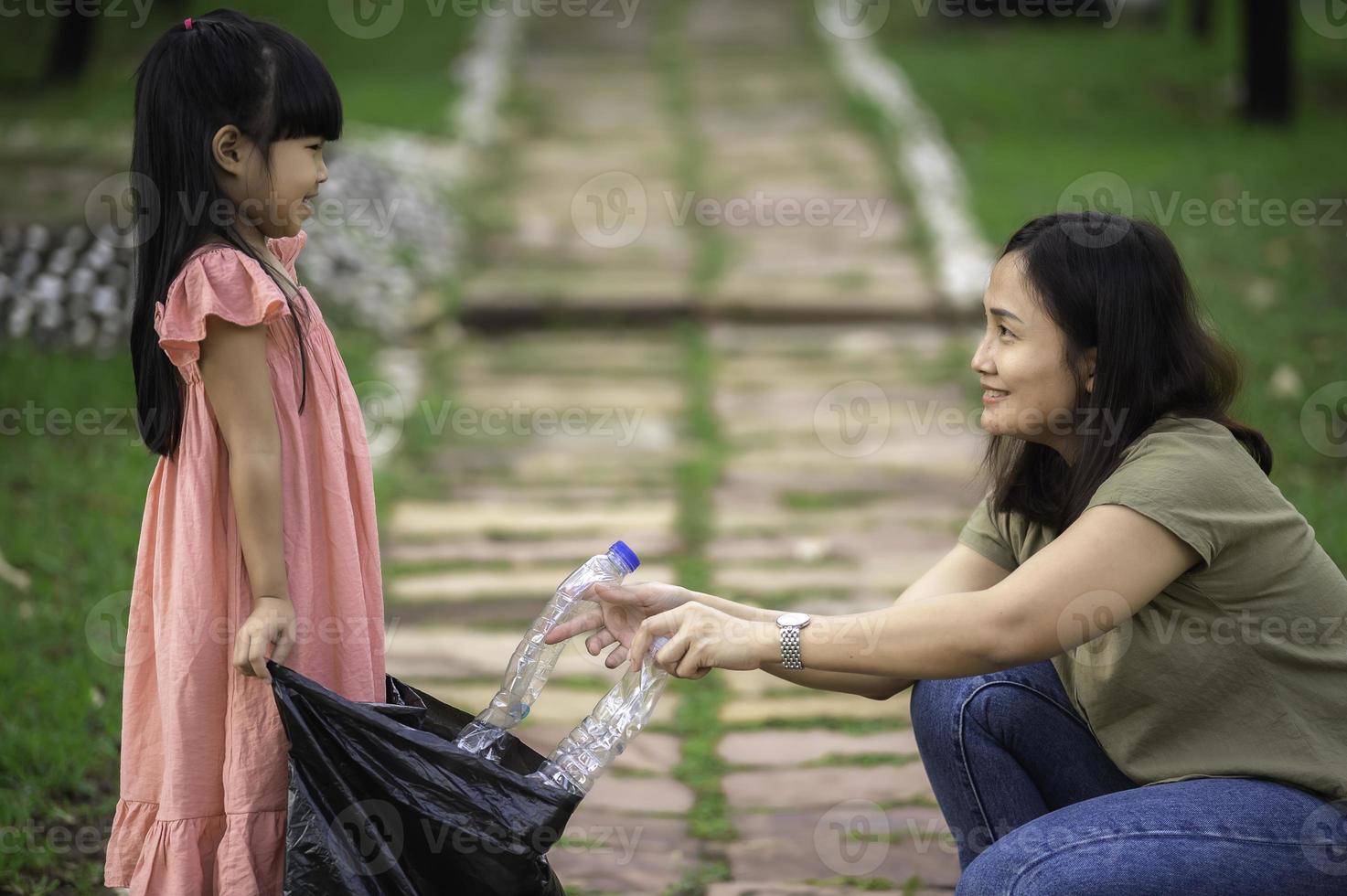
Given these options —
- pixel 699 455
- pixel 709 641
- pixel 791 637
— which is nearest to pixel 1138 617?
pixel 791 637

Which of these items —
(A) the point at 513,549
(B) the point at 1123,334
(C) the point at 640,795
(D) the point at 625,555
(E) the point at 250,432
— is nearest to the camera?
(E) the point at 250,432

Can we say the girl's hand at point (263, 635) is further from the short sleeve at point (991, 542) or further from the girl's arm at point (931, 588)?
the short sleeve at point (991, 542)

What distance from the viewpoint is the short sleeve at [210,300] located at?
1.95 meters

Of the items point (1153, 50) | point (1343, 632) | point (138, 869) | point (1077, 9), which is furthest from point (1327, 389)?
point (1077, 9)

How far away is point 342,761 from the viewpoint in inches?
74.7

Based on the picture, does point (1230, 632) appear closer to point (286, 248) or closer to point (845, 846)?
point (845, 846)

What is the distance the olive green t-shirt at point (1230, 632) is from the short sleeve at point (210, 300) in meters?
1.20

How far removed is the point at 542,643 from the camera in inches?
92.3

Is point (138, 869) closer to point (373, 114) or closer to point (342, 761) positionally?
point (342, 761)

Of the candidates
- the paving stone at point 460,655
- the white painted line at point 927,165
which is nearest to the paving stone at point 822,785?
the paving stone at point 460,655

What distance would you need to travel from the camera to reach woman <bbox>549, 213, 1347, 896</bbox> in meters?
1.94

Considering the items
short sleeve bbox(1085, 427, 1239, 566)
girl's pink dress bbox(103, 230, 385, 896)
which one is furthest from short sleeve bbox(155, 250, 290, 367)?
short sleeve bbox(1085, 427, 1239, 566)

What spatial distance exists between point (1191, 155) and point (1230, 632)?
7007mm

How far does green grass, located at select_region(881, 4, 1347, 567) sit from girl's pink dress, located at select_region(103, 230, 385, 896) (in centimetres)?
215
